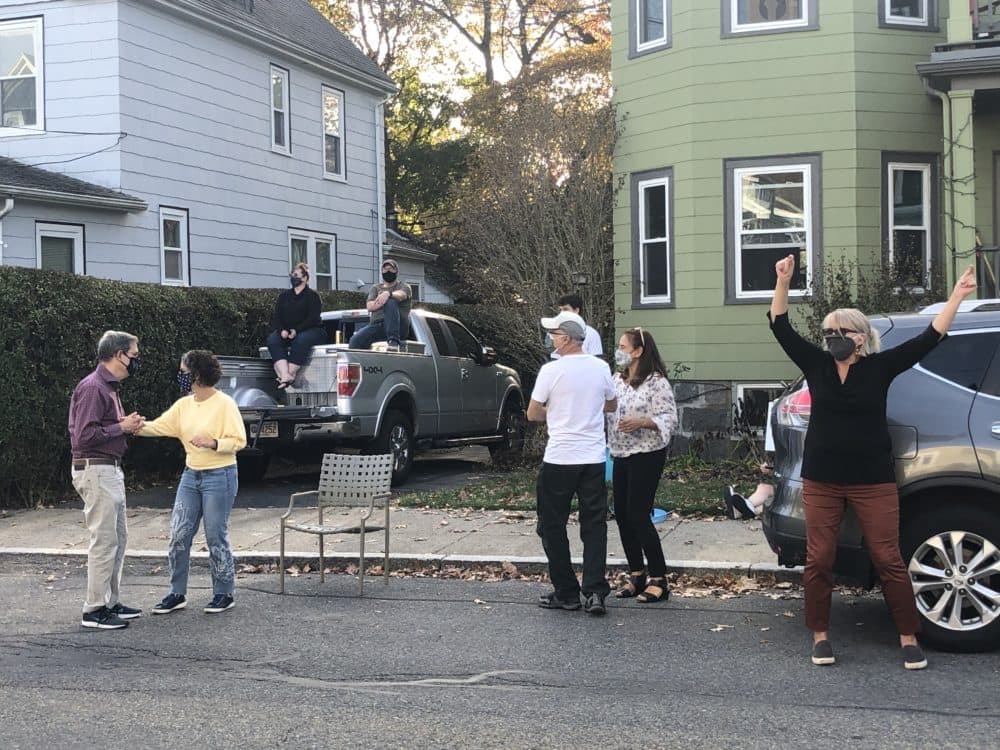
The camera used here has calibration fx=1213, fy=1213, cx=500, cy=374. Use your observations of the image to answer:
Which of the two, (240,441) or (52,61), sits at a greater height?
(52,61)

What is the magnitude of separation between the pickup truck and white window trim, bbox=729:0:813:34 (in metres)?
5.15

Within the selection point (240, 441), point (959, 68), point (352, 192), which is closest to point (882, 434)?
point (240, 441)

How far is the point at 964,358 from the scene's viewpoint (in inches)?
263

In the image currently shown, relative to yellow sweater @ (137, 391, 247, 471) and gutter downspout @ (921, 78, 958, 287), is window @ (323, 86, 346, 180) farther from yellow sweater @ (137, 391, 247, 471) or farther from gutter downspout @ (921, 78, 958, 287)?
yellow sweater @ (137, 391, 247, 471)

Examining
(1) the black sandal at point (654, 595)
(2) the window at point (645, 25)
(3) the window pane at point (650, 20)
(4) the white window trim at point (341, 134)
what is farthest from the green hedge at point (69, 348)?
(4) the white window trim at point (341, 134)

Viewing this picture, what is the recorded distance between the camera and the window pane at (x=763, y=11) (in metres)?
15.1

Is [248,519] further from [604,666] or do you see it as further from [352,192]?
[352,192]

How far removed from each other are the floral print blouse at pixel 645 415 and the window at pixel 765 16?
8518mm

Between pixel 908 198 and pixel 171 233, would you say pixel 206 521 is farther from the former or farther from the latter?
pixel 171 233

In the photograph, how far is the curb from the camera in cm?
861

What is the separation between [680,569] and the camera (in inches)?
345

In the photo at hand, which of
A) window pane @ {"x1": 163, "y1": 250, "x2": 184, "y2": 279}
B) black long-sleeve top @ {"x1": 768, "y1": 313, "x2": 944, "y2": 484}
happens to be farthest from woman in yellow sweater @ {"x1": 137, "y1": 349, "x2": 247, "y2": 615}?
window pane @ {"x1": 163, "y1": 250, "x2": 184, "y2": 279}

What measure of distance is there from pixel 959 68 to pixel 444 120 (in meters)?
26.2

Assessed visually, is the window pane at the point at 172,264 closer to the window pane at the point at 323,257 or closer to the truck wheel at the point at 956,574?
the window pane at the point at 323,257
